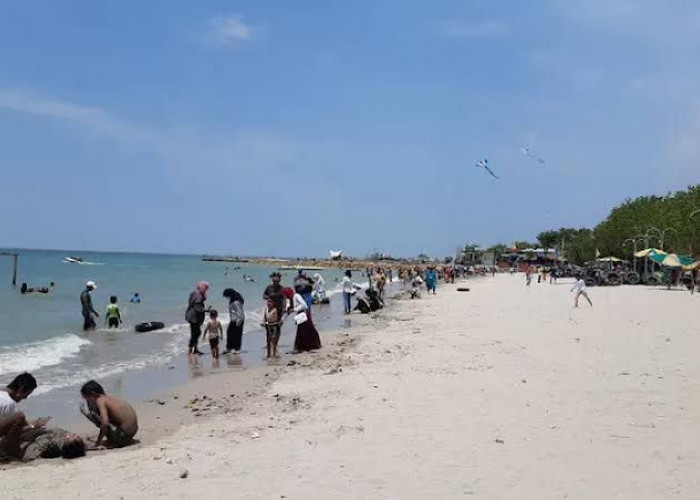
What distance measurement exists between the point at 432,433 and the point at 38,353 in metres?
10.7

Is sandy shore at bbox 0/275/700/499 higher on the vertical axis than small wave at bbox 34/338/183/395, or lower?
higher

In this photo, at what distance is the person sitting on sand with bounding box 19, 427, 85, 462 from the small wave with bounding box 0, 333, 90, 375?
20.3 ft

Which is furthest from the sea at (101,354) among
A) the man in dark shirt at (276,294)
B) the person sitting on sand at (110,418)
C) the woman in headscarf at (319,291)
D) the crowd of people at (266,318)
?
the woman in headscarf at (319,291)

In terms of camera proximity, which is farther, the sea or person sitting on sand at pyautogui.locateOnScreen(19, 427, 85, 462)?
the sea

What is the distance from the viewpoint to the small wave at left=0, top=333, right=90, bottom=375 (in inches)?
492

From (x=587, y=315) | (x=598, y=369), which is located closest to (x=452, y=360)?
(x=598, y=369)

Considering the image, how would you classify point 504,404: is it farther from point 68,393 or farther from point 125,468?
point 68,393

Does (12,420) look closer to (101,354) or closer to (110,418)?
(110,418)

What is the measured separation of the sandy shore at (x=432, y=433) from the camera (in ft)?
16.3

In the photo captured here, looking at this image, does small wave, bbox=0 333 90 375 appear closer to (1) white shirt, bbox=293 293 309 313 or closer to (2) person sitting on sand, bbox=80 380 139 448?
(1) white shirt, bbox=293 293 309 313


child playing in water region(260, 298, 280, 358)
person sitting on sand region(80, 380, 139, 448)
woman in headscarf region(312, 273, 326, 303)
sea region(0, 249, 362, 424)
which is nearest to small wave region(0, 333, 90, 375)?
sea region(0, 249, 362, 424)

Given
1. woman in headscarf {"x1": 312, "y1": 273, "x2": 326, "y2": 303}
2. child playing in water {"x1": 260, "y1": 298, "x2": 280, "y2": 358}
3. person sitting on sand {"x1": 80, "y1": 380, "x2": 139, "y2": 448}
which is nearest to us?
person sitting on sand {"x1": 80, "y1": 380, "x2": 139, "y2": 448}

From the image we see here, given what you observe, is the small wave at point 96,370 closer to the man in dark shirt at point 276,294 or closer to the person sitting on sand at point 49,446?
the man in dark shirt at point 276,294

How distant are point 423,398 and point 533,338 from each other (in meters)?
6.21
